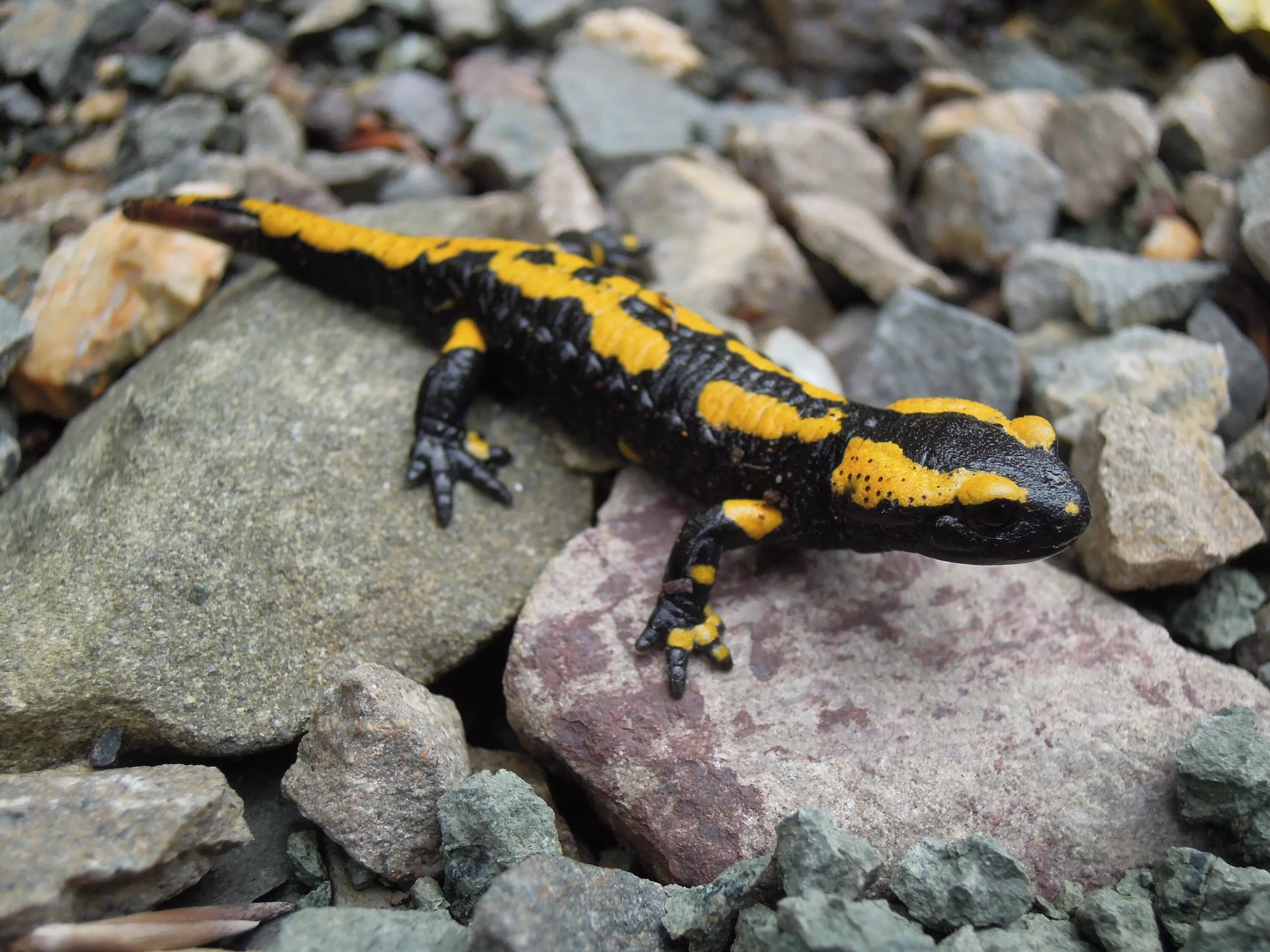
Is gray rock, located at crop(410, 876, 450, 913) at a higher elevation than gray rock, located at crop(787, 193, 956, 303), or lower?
lower

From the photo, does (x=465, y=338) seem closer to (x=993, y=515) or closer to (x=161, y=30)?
(x=993, y=515)

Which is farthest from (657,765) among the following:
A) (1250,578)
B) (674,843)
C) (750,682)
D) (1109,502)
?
(1250,578)

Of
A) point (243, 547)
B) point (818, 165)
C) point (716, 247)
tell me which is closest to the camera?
point (243, 547)

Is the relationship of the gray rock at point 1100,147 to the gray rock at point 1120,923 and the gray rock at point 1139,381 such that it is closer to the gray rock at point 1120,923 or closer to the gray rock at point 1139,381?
the gray rock at point 1139,381

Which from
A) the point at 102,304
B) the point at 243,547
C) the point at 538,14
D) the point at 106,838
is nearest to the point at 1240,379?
the point at 243,547

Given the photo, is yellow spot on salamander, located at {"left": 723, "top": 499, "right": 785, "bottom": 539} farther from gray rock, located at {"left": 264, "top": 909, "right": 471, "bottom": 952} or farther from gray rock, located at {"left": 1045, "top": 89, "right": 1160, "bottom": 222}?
gray rock, located at {"left": 1045, "top": 89, "right": 1160, "bottom": 222}

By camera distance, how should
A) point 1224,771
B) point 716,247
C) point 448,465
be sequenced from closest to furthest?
point 1224,771 < point 448,465 < point 716,247

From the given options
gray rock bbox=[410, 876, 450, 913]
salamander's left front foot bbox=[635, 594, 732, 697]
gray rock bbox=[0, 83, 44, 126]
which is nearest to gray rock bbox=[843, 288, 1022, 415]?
salamander's left front foot bbox=[635, 594, 732, 697]
